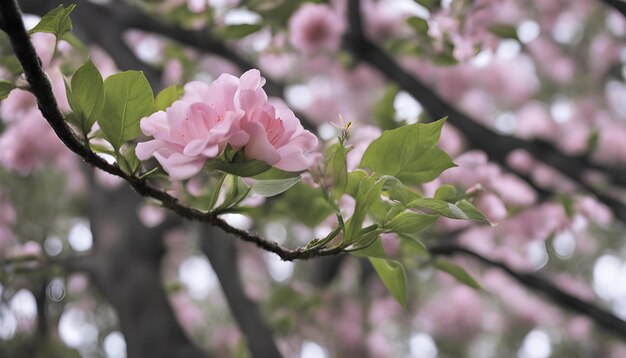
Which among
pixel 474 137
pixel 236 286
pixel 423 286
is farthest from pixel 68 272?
pixel 423 286

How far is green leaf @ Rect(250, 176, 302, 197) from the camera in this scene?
48 centimetres

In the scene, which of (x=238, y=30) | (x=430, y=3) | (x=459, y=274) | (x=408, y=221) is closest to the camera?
(x=408, y=221)

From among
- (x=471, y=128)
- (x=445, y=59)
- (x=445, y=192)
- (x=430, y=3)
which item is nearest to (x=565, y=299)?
(x=471, y=128)

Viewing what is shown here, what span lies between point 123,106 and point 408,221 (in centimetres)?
25

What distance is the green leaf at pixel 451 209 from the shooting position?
0.46 m

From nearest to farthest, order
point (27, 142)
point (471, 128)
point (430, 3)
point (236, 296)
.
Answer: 1. point (430, 3)
2. point (27, 142)
3. point (471, 128)
4. point (236, 296)

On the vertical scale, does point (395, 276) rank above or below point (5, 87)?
below

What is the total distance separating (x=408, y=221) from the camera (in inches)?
19.9

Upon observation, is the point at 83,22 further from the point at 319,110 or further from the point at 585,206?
the point at 319,110

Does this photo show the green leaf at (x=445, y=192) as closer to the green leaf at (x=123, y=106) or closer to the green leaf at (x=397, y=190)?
the green leaf at (x=397, y=190)

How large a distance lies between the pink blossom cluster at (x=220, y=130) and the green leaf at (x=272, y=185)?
4cm

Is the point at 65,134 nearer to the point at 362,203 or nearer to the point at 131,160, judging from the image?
the point at 131,160

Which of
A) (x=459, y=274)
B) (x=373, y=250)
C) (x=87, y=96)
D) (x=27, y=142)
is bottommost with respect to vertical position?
(x=27, y=142)

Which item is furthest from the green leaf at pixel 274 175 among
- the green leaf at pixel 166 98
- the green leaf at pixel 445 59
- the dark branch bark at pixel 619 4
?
the dark branch bark at pixel 619 4
